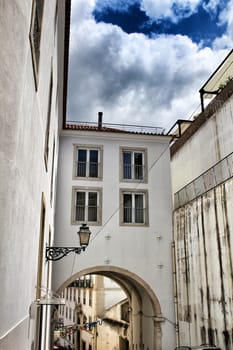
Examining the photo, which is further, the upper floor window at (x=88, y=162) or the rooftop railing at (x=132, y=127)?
the rooftop railing at (x=132, y=127)

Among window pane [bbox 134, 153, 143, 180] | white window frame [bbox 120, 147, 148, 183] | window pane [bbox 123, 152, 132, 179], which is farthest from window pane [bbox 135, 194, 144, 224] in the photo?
window pane [bbox 123, 152, 132, 179]

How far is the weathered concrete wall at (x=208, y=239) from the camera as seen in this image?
10.6 metres

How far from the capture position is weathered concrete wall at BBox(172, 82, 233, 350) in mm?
10570

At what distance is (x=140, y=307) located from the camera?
16.6 m

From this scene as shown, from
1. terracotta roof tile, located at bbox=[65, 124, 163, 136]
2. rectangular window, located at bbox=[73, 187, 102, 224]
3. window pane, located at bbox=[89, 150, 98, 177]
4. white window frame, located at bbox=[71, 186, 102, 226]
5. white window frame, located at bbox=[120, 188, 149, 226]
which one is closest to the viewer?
white window frame, located at bbox=[71, 186, 102, 226]

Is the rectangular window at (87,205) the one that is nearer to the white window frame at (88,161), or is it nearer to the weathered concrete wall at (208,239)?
the white window frame at (88,161)

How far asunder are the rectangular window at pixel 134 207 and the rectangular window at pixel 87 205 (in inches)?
39.2

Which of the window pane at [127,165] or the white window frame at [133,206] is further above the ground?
the window pane at [127,165]

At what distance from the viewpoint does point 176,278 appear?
552 inches

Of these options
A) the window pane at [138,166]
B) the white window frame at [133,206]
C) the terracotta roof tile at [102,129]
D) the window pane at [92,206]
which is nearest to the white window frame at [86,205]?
the window pane at [92,206]

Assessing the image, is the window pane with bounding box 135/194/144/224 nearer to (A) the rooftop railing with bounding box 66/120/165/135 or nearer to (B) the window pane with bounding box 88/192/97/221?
(B) the window pane with bounding box 88/192/97/221

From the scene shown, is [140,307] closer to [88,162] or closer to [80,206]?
[80,206]

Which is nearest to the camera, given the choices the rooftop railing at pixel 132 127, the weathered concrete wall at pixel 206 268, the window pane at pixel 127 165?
the weathered concrete wall at pixel 206 268

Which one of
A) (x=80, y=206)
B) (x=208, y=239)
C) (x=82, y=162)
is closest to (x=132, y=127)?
(x=82, y=162)
